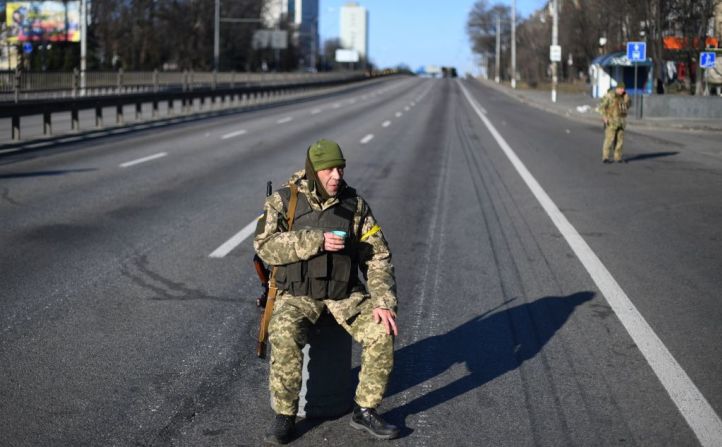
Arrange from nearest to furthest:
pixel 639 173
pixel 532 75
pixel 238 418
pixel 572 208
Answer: pixel 238 418
pixel 572 208
pixel 639 173
pixel 532 75

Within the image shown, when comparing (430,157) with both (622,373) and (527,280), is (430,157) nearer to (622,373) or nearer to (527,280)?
(527,280)

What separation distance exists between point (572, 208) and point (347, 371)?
29.3 ft

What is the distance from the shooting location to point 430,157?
21.8 m

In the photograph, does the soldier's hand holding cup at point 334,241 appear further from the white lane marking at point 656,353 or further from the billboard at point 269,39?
the billboard at point 269,39

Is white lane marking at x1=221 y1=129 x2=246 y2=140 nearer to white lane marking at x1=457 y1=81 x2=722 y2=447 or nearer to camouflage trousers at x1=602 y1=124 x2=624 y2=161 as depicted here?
camouflage trousers at x1=602 y1=124 x2=624 y2=161

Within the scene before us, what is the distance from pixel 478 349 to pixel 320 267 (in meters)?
1.85

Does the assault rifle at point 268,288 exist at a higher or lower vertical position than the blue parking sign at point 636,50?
lower

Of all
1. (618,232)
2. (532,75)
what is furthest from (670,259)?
(532,75)

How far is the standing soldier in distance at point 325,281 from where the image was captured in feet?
16.3

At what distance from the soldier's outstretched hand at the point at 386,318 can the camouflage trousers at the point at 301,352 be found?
0.12 feet

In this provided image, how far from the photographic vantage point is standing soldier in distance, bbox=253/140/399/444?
4.96 meters

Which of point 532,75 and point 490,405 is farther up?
point 532,75

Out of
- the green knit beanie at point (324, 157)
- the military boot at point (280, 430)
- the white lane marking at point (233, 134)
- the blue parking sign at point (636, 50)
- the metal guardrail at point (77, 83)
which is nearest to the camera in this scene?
the military boot at point (280, 430)

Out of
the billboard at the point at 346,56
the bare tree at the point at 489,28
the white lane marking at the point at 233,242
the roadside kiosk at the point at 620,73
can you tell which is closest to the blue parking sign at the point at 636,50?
the roadside kiosk at the point at 620,73
